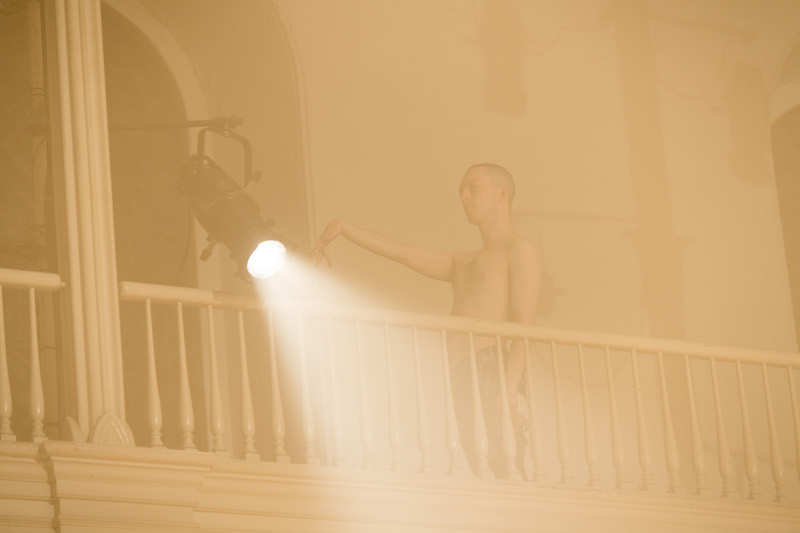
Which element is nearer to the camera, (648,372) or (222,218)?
(222,218)

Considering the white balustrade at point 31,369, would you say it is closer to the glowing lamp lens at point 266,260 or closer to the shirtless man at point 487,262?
the glowing lamp lens at point 266,260

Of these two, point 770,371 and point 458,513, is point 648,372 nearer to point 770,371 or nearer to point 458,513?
point 770,371

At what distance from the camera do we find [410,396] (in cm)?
918

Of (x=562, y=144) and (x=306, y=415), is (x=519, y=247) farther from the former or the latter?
(x=562, y=144)

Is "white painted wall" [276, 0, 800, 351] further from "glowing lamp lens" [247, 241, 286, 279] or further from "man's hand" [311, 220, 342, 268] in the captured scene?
"glowing lamp lens" [247, 241, 286, 279]

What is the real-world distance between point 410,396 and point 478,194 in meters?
1.55

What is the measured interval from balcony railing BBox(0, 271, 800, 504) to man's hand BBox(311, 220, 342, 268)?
349 mm

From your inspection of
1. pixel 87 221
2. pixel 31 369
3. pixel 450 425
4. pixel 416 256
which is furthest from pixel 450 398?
pixel 31 369

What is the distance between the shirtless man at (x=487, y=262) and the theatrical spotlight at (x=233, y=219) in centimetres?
23

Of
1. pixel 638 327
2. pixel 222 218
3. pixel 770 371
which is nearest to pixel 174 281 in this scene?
pixel 222 218

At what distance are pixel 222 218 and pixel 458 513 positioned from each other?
5.66 ft

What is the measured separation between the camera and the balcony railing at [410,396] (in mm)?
6902

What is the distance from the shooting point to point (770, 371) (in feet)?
33.4

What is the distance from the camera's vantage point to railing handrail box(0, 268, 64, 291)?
6504mm
